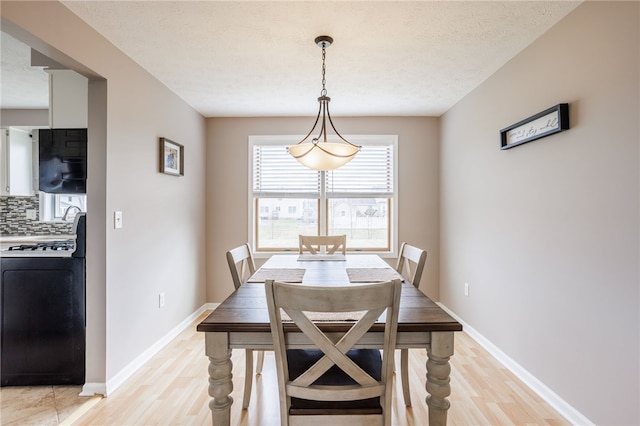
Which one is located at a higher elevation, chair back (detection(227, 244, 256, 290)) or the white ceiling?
the white ceiling

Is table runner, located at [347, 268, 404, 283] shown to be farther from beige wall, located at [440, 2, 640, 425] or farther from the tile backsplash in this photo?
the tile backsplash

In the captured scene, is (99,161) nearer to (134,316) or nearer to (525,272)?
(134,316)

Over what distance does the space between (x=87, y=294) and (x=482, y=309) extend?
311cm

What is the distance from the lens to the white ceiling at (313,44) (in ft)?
6.30

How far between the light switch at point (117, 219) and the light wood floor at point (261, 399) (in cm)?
110

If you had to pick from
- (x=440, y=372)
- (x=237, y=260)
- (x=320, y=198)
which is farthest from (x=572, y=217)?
(x=320, y=198)

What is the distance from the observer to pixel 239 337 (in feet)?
4.49

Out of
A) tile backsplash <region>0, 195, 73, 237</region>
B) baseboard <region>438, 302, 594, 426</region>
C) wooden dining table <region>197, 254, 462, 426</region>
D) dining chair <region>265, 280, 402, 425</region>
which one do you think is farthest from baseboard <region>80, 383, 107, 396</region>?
baseboard <region>438, 302, 594, 426</region>

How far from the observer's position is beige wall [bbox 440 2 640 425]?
1.62 m

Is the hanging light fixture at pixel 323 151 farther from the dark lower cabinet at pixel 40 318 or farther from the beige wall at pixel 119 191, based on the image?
the dark lower cabinet at pixel 40 318

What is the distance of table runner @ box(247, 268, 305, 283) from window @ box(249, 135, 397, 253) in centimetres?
184

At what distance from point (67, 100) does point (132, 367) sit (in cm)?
206

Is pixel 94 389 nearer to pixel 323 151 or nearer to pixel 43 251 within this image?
pixel 43 251

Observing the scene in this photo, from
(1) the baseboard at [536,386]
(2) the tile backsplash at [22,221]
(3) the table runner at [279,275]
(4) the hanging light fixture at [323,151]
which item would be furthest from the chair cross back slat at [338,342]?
(2) the tile backsplash at [22,221]
